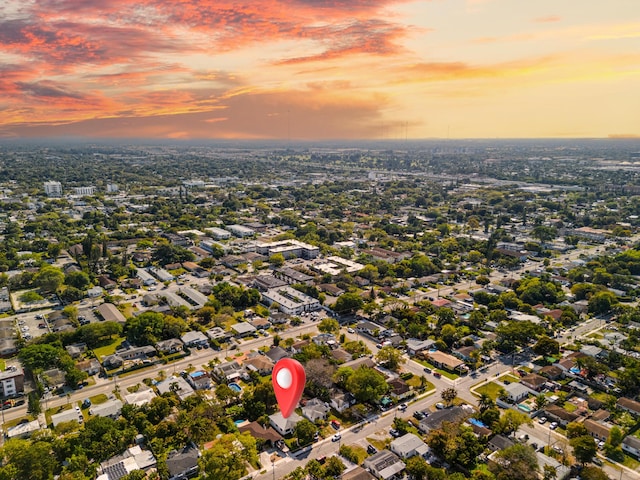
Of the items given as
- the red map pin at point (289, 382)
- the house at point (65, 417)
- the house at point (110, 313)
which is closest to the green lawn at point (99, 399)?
the house at point (65, 417)

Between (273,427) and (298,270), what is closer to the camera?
(273,427)

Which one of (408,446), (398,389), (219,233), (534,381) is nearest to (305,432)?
(408,446)

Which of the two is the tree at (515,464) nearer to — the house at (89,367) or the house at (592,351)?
the house at (592,351)

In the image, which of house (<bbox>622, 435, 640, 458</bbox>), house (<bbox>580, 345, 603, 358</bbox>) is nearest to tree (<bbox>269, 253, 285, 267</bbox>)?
house (<bbox>580, 345, 603, 358</bbox>)

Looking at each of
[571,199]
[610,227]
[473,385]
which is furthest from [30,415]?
Answer: [571,199]

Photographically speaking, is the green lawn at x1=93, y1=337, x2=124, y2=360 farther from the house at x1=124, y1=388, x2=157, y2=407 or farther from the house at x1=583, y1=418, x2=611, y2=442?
the house at x1=583, y1=418, x2=611, y2=442

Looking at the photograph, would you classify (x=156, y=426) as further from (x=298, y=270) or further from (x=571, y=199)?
(x=571, y=199)

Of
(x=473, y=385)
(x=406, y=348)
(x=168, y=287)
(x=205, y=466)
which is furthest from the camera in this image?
(x=168, y=287)
